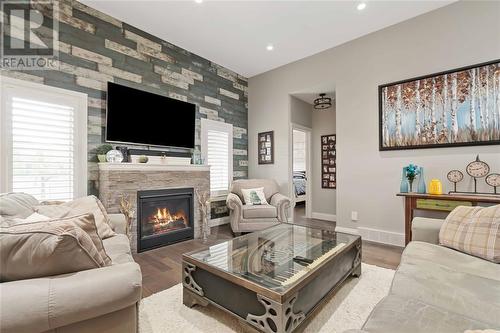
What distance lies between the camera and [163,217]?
3494 millimetres

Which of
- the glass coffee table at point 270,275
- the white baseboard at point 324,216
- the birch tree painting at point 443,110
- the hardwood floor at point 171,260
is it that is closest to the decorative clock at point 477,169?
the birch tree painting at point 443,110

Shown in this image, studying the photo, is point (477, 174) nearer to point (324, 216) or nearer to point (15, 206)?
point (324, 216)

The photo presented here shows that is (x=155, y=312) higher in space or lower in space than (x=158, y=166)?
lower

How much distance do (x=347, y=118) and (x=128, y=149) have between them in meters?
3.47

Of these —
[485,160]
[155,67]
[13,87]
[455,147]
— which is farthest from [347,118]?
[13,87]

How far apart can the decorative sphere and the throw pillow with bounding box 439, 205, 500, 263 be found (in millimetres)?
3571

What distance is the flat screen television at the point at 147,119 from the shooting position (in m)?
3.15

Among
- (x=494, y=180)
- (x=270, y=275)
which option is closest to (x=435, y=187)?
(x=494, y=180)

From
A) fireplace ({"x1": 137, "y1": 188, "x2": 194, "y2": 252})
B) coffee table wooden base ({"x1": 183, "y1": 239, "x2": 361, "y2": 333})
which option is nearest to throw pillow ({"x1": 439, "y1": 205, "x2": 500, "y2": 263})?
coffee table wooden base ({"x1": 183, "y1": 239, "x2": 361, "y2": 333})

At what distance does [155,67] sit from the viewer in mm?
3705

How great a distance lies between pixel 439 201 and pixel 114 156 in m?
4.07

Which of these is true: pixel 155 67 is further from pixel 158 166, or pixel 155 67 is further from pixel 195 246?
pixel 195 246

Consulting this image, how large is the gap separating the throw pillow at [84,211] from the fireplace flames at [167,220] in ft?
3.93

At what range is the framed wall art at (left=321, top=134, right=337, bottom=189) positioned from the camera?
17.3ft
